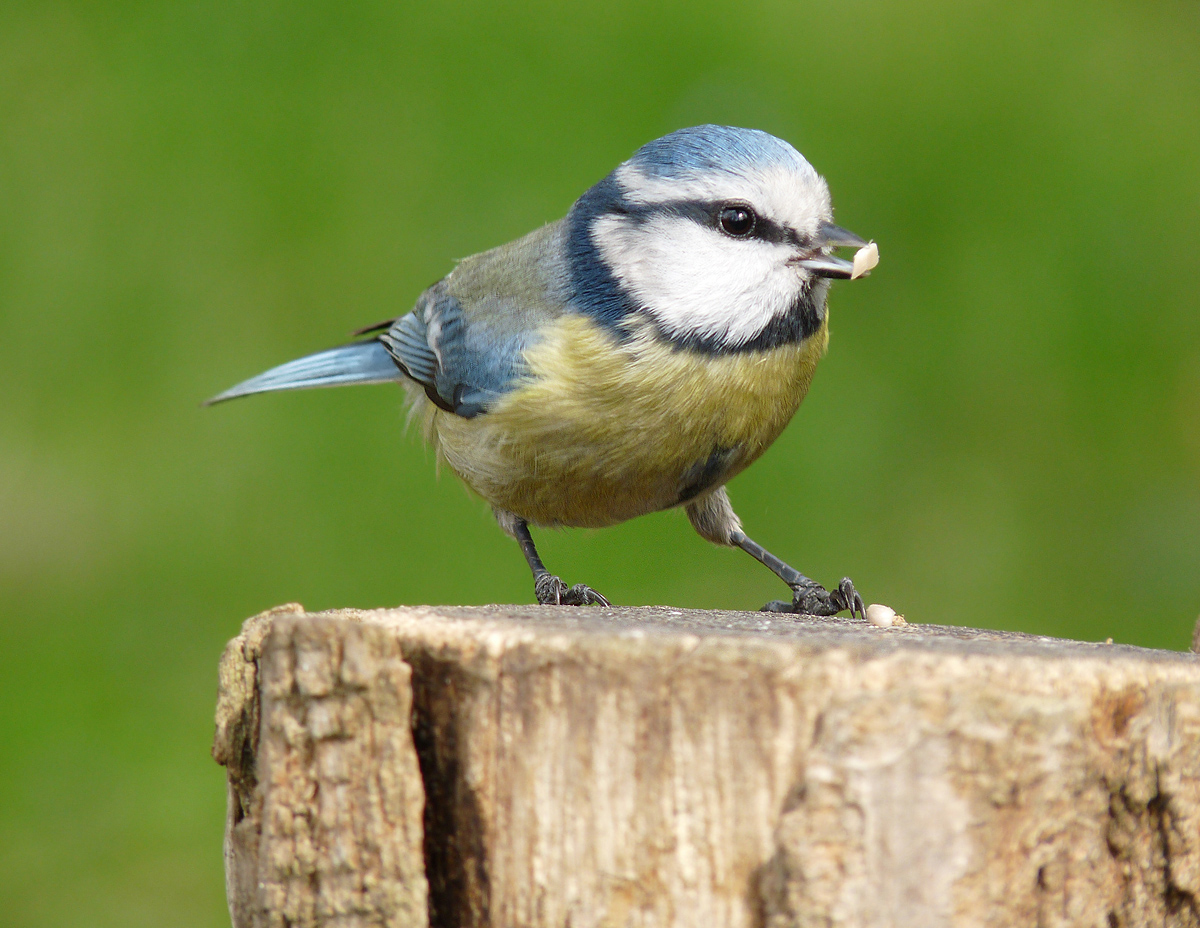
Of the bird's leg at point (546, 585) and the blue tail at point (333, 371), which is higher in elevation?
the blue tail at point (333, 371)

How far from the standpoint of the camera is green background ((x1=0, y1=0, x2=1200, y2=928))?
3883mm

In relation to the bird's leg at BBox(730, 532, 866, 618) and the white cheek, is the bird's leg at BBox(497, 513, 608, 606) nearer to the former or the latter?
the bird's leg at BBox(730, 532, 866, 618)

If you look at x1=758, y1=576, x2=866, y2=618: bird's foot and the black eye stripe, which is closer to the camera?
the black eye stripe

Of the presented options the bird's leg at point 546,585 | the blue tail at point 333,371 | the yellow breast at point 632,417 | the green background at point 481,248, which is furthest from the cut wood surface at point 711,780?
the green background at point 481,248

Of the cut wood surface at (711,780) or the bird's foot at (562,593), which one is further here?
the bird's foot at (562,593)

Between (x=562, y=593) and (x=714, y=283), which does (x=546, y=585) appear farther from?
(x=714, y=283)

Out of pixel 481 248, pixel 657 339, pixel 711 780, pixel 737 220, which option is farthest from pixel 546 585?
pixel 481 248

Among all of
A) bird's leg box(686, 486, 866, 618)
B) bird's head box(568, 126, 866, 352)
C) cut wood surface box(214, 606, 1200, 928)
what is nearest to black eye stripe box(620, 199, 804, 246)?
bird's head box(568, 126, 866, 352)

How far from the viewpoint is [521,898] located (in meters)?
1.39

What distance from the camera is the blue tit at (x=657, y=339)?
228 cm

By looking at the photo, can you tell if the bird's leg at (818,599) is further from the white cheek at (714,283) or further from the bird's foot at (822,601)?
the white cheek at (714,283)

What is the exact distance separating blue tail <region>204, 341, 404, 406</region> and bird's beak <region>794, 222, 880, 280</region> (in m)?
1.25

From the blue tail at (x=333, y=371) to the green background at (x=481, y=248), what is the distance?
0.73 metres

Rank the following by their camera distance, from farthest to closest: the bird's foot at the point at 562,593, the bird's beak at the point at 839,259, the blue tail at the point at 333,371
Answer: the blue tail at the point at 333,371
the bird's foot at the point at 562,593
the bird's beak at the point at 839,259
